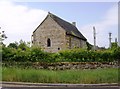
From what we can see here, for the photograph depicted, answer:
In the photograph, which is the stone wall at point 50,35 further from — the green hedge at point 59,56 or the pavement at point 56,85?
the pavement at point 56,85

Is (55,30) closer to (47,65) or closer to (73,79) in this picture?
(47,65)

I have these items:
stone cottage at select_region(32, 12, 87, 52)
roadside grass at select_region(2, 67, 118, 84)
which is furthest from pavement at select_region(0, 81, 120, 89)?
stone cottage at select_region(32, 12, 87, 52)

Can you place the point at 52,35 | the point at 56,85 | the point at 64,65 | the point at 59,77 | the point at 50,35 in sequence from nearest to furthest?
1. the point at 56,85
2. the point at 59,77
3. the point at 64,65
4. the point at 52,35
5. the point at 50,35

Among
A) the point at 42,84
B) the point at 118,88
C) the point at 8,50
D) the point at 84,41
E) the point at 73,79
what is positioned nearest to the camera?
the point at 118,88

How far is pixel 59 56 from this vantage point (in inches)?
1073

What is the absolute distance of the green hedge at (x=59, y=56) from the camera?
25672mm

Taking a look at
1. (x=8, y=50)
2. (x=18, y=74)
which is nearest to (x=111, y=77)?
(x=18, y=74)

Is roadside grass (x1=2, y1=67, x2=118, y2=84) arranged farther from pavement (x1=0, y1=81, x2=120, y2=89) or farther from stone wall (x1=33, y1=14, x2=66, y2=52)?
stone wall (x1=33, y1=14, x2=66, y2=52)

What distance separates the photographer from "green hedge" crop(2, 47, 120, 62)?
84.2ft

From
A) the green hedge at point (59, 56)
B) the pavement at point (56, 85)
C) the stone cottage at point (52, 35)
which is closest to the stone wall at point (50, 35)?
the stone cottage at point (52, 35)

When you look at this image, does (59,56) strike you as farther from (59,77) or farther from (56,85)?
(56,85)

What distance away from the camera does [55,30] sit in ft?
173

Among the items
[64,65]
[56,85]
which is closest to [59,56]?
[64,65]

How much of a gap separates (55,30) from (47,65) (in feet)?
97.0
